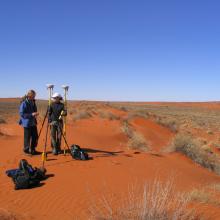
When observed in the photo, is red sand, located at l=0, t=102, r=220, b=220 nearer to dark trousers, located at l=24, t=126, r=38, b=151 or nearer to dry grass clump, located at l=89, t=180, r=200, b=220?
dark trousers, located at l=24, t=126, r=38, b=151

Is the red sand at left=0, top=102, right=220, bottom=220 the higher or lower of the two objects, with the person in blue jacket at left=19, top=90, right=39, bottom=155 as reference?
lower

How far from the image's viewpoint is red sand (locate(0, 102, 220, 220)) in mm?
6840

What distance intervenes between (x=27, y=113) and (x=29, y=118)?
16 centimetres

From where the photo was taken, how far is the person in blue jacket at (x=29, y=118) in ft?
35.0

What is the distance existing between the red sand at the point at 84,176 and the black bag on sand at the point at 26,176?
0.58 ft

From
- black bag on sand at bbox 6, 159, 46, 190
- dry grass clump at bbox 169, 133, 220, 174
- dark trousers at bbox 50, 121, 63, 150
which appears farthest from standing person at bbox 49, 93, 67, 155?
dry grass clump at bbox 169, 133, 220, 174

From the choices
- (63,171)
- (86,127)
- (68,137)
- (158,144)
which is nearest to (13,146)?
(68,137)

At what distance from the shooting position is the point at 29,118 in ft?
35.4

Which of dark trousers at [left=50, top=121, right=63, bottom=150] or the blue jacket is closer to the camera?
the blue jacket

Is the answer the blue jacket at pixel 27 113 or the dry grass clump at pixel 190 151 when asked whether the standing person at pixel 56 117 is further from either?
the dry grass clump at pixel 190 151

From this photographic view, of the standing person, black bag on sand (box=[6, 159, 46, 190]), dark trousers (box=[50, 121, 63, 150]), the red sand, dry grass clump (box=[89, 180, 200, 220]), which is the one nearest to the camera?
dry grass clump (box=[89, 180, 200, 220])

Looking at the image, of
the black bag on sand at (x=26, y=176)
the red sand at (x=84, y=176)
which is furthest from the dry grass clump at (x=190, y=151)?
the black bag on sand at (x=26, y=176)

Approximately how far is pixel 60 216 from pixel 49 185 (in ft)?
5.92

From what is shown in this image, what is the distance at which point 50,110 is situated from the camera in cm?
1087
